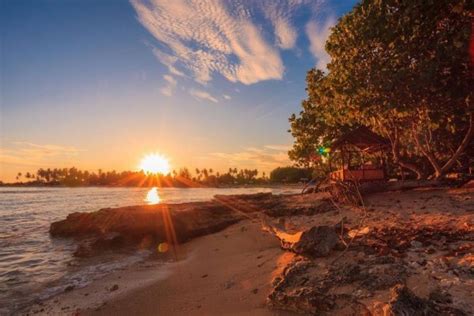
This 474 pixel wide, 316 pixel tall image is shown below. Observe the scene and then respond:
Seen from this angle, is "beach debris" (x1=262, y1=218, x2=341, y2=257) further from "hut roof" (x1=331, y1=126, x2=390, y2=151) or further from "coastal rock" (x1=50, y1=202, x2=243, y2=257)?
"hut roof" (x1=331, y1=126, x2=390, y2=151)

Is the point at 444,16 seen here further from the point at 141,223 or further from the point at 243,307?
the point at 141,223

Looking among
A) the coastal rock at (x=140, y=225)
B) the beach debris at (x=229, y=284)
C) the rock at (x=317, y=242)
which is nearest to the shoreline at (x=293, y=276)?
the beach debris at (x=229, y=284)

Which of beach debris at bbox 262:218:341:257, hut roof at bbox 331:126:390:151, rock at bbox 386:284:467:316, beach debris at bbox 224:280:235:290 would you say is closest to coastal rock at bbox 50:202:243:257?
hut roof at bbox 331:126:390:151

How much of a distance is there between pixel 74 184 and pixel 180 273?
611 ft

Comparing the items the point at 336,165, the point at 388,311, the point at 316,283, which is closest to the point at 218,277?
the point at 316,283

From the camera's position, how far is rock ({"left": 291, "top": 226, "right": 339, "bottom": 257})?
23.1ft

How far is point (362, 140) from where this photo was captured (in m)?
21.0

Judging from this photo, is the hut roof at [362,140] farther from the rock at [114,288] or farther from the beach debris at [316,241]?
the rock at [114,288]

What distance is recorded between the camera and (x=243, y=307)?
5.68 metres

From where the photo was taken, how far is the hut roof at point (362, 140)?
20438 millimetres

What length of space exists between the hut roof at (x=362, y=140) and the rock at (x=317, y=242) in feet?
45.6

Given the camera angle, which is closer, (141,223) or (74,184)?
(141,223)

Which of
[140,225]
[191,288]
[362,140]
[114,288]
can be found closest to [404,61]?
[362,140]

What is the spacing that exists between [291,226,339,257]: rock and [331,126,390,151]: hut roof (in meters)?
13.9
